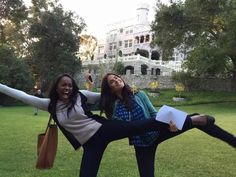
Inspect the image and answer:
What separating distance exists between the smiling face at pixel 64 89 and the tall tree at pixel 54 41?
107 ft

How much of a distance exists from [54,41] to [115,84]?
33850 millimetres

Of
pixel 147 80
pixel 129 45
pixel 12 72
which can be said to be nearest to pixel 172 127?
pixel 12 72

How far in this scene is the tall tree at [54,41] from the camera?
121 ft

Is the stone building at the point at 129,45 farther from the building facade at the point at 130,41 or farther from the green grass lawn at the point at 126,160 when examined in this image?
the green grass lawn at the point at 126,160

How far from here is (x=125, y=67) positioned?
1975 inches

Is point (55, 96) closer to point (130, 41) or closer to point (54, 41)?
point (54, 41)

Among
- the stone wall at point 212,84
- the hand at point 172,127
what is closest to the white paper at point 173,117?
the hand at point 172,127

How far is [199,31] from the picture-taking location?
97.6 ft

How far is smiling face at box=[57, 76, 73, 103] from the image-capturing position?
416 centimetres

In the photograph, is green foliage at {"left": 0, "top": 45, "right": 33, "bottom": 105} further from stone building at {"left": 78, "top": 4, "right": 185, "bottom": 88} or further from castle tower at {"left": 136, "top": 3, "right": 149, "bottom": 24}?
castle tower at {"left": 136, "top": 3, "right": 149, "bottom": 24}

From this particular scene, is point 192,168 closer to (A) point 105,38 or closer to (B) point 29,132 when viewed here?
(B) point 29,132

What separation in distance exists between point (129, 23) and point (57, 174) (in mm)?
64285

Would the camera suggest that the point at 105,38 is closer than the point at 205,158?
No

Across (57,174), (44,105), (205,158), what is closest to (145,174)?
(44,105)
